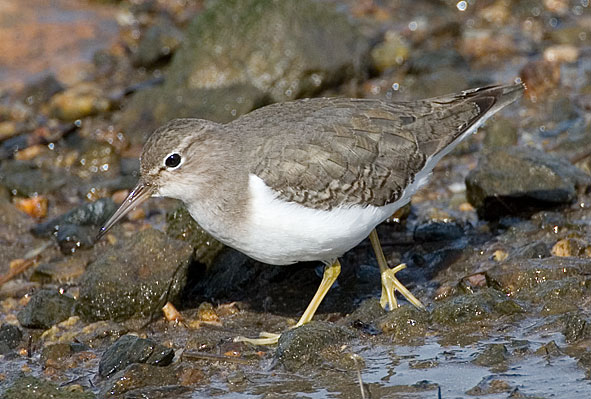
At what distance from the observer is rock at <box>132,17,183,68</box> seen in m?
13.5

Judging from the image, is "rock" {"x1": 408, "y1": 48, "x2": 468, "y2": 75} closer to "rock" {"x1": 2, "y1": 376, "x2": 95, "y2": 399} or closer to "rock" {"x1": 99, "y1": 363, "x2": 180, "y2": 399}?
"rock" {"x1": 99, "y1": 363, "x2": 180, "y2": 399}

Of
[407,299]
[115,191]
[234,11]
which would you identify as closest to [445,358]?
[407,299]

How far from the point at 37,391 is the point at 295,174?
248 cm

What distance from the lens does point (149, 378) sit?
655 centimetres

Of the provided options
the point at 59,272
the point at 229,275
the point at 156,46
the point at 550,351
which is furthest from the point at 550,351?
the point at 156,46

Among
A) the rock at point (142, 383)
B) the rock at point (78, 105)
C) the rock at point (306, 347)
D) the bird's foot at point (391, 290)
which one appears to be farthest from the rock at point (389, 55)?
the rock at point (142, 383)

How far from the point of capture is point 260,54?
39.4ft

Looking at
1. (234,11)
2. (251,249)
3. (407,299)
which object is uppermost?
(234,11)

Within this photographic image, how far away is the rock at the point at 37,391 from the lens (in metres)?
6.23

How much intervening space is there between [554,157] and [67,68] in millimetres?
7743

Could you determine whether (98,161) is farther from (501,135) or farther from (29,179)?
(501,135)

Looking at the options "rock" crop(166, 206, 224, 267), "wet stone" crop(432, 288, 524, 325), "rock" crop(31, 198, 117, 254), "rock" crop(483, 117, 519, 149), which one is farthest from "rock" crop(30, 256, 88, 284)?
"rock" crop(483, 117, 519, 149)

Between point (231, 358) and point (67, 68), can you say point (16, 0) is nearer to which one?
point (67, 68)

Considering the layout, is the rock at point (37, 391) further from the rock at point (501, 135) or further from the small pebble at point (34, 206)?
the rock at point (501, 135)
